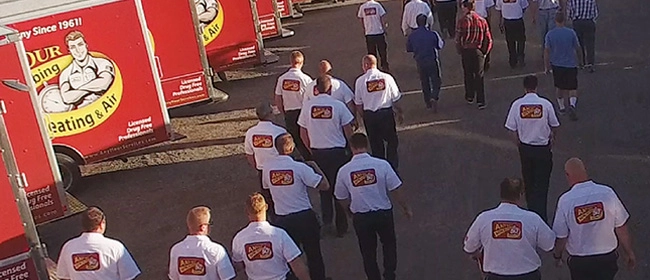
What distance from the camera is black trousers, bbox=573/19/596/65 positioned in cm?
1534

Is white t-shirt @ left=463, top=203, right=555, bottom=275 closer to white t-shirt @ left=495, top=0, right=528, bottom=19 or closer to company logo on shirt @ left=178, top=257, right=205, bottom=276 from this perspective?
company logo on shirt @ left=178, top=257, right=205, bottom=276

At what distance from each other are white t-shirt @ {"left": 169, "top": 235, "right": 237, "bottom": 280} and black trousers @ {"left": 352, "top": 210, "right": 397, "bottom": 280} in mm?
1937

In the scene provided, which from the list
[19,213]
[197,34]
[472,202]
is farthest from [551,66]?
[19,213]

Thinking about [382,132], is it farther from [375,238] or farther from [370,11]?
[370,11]

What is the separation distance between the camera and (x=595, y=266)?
7852mm

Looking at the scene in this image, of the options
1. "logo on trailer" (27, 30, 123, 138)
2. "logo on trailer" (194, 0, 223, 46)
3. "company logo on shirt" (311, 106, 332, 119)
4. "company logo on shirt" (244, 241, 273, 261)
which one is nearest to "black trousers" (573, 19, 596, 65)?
"logo on trailer" (194, 0, 223, 46)

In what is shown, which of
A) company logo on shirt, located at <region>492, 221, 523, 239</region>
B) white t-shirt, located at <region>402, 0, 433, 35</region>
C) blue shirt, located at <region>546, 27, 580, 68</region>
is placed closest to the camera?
company logo on shirt, located at <region>492, 221, 523, 239</region>

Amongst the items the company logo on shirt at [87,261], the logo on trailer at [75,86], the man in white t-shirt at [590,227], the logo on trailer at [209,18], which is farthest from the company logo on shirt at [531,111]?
the logo on trailer at [209,18]

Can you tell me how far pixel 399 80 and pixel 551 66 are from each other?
3.76m

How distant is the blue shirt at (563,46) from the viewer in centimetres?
1342

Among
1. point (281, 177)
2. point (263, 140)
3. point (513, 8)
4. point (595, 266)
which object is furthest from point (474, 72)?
point (595, 266)

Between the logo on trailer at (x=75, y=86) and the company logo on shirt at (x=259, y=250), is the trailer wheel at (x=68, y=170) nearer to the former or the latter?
the logo on trailer at (x=75, y=86)

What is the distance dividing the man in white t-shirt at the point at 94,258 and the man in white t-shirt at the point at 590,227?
3662 mm

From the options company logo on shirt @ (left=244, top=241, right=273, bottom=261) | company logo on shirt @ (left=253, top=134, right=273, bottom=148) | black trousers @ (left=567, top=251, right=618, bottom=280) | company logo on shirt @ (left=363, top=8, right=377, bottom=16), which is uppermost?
company logo on shirt @ (left=363, top=8, right=377, bottom=16)
